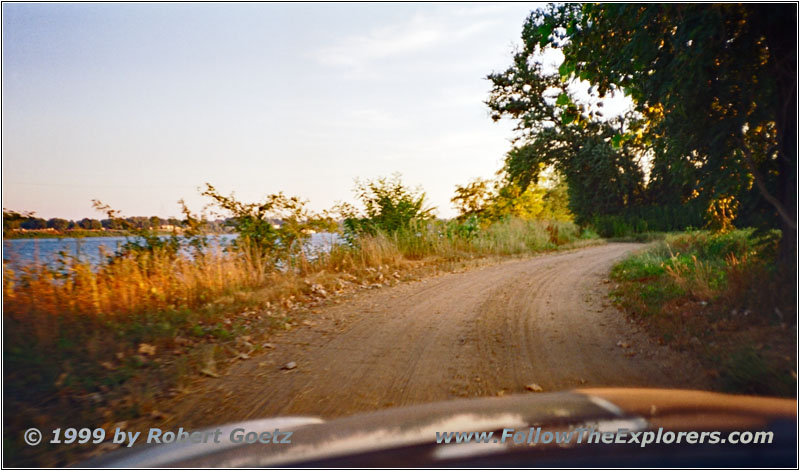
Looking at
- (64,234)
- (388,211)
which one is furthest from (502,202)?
(64,234)

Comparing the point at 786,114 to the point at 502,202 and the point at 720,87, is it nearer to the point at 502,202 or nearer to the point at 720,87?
the point at 720,87

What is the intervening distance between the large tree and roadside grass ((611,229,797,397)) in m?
0.56

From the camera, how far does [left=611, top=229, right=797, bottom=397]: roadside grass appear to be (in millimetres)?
4129

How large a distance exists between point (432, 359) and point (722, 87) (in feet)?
14.5

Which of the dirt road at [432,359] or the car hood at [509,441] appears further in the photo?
the dirt road at [432,359]

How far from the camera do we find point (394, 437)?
195 centimetres

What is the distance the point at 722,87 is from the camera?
530 centimetres

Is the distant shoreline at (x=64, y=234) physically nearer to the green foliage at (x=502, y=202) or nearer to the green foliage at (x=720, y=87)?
the green foliage at (x=720, y=87)

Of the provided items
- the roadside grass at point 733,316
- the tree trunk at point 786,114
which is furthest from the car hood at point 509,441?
the tree trunk at point 786,114

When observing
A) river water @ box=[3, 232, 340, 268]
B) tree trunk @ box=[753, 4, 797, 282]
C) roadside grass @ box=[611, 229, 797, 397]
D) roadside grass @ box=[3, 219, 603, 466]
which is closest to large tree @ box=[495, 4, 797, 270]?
tree trunk @ box=[753, 4, 797, 282]

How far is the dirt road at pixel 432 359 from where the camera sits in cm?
405

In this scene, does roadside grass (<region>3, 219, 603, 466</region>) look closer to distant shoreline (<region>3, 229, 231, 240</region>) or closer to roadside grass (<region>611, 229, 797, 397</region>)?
Answer: distant shoreline (<region>3, 229, 231, 240</region>)

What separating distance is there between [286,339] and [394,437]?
4432mm

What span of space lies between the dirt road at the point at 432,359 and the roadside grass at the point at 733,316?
290mm
